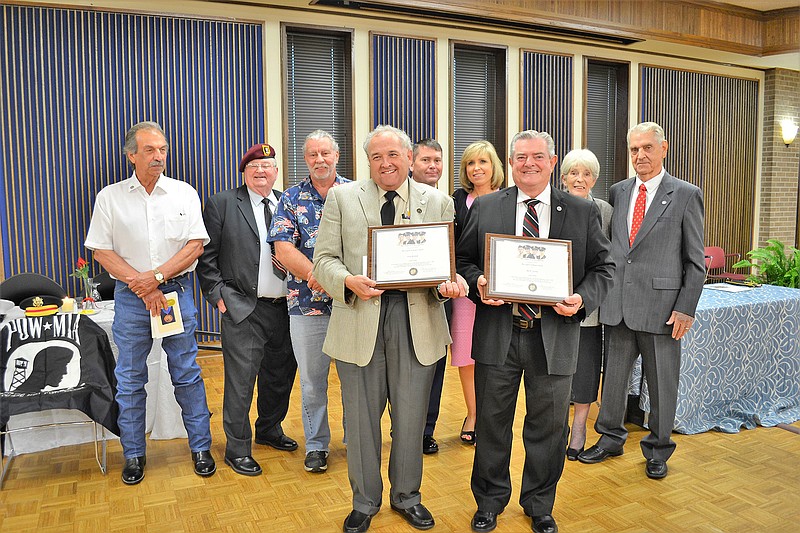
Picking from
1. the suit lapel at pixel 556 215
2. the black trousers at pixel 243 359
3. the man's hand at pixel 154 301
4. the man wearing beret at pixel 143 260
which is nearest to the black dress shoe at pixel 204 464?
the man wearing beret at pixel 143 260

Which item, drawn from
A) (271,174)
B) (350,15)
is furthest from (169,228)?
(350,15)

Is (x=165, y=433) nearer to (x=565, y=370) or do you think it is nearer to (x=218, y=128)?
(x=565, y=370)

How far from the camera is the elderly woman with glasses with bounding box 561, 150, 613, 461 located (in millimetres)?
3688

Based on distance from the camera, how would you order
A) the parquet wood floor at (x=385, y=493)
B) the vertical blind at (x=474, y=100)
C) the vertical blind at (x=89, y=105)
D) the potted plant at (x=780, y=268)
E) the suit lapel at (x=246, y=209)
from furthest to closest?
the vertical blind at (x=474, y=100), the potted plant at (x=780, y=268), the vertical blind at (x=89, y=105), the suit lapel at (x=246, y=209), the parquet wood floor at (x=385, y=493)

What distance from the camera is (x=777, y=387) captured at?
179 inches

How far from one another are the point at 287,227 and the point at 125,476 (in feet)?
5.17

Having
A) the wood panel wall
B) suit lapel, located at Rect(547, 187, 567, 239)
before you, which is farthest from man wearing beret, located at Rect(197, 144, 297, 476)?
the wood panel wall

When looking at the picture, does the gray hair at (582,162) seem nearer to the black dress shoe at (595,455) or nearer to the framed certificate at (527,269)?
the framed certificate at (527,269)

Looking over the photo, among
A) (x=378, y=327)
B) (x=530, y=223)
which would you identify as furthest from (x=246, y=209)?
(x=530, y=223)

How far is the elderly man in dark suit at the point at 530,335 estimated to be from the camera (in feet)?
9.08

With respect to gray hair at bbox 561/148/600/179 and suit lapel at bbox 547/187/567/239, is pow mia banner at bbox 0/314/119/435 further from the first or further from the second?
gray hair at bbox 561/148/600/179

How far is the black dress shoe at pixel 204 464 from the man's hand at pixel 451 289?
5.76ft

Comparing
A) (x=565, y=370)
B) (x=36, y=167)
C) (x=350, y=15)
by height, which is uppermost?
(x=350, y=15)

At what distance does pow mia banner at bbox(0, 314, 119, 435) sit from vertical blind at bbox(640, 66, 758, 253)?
7134 millimetres
